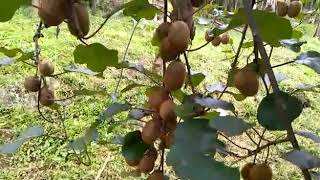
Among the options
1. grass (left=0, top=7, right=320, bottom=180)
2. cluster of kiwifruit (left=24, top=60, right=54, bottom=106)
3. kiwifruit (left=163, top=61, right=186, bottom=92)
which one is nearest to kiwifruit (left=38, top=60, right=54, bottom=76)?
cluster of kiwifruit (left=24, top=60, right=54, bottom=106)

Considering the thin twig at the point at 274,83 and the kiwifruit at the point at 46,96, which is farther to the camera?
the kiwifruit at the point at 46,96

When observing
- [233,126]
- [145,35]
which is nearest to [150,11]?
[233,126]

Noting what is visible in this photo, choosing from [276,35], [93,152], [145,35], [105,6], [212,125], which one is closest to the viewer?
[212,125]

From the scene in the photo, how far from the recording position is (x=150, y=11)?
630mm

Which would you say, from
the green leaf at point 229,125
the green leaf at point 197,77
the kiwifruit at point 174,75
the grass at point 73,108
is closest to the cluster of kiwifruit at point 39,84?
the grass at point 73,108

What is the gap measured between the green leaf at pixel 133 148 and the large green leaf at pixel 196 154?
18 cm

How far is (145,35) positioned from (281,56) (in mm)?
944

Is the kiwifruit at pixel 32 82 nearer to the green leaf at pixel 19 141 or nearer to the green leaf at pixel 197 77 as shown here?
the green leaf at pixel 19 141

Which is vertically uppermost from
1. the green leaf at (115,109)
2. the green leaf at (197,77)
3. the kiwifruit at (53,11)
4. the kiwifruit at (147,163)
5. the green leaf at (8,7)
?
the kiwifruit at (53,11)

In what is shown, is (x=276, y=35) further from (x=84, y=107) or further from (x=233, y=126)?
(x=84, y=107)

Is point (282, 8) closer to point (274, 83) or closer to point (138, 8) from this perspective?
point (138, 8)

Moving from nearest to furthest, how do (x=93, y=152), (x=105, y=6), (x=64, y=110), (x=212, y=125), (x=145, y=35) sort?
(x=212, y=125), (x=93, y=152), (x=64, y=110), (x=145, y=35), (x=105, y=6)

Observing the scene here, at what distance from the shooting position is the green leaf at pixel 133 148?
0.58 meters

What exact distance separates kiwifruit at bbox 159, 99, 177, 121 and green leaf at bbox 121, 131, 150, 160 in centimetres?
9
